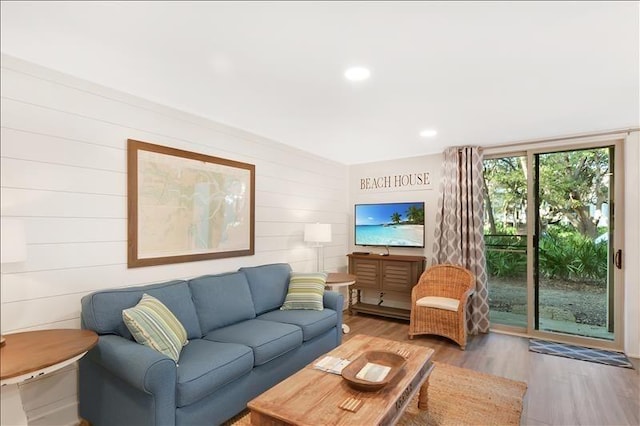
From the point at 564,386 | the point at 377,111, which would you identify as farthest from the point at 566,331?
the point at 377,111

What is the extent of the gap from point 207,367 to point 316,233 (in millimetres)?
2278

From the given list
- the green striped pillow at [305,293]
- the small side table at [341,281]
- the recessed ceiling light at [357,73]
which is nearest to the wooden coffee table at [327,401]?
the green striped pillow at [305,293]

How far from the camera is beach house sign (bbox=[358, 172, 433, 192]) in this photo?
4.76 metres

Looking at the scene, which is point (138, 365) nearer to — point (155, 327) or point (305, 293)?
point (155, 327)

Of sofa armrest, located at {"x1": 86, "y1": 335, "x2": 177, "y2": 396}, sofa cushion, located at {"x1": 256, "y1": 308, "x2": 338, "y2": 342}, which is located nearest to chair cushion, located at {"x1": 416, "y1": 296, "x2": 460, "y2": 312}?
sofa cushion, located at {"x1": 256, "y1": 308, "x2": 338, "y2": 342}

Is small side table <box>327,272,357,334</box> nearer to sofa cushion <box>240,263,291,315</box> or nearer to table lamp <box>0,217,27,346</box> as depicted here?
sofa cushion <box>240,263,291,315</box>

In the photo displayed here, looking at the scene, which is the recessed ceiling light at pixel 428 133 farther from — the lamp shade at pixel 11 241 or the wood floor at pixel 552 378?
the lamp shade at pixel 11 241

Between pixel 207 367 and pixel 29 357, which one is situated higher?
pixel 29 357

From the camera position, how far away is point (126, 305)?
2275mm

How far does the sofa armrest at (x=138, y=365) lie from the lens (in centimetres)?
176

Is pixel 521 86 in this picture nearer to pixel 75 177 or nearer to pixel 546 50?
pixel 546 50

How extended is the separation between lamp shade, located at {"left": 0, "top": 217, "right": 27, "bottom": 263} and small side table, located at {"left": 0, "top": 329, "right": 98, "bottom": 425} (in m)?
0.46

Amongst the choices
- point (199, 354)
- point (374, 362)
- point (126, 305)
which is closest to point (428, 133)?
point (374, 362)

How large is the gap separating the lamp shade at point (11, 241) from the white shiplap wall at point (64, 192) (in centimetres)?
41
